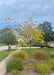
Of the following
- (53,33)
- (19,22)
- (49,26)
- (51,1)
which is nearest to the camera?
(51,1)

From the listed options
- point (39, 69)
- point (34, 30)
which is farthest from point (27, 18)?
point (39, 69)

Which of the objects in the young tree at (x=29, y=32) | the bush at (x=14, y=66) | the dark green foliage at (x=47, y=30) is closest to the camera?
the bush at (x=14, y=66)

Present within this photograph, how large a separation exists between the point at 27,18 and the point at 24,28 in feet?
2.22

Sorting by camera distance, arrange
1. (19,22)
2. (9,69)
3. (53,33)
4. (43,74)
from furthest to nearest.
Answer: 1. (53,33)
2. (19,22)
3. (9,69)
4. (43,74)

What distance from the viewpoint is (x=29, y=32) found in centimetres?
490

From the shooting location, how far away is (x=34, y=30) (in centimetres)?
484

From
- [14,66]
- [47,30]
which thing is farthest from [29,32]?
[47,30]

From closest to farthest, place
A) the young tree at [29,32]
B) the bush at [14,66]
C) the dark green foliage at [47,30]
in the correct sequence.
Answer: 1. the bush at [14,66]
2. the young tree at [29,32]
3. the dark green foliage at [47,30]

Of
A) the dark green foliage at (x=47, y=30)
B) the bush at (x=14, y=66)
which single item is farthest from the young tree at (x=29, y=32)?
the dark green foliage at (x=47, y=30)

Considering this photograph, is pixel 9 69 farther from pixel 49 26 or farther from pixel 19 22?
pixel 49 26

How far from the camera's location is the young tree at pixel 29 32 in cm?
486

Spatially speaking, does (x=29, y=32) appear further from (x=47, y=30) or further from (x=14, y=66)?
(x=47, y=30)

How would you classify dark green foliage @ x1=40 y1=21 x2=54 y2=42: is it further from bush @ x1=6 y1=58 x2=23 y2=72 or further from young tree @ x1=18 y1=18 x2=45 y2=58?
bush @ x1=6 y1=58 x2=23 y2=72

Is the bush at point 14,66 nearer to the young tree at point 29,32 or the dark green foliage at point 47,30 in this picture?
the young tree at point 29,32
